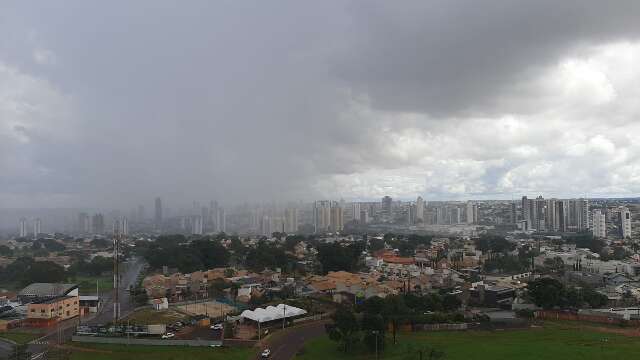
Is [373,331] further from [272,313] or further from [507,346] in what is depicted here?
[272,313]

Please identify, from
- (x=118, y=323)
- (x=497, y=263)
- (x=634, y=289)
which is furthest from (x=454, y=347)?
(x=497, y=263)

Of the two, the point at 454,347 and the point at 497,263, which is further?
the point at 497,263

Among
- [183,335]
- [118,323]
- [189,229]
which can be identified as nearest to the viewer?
[183,335]

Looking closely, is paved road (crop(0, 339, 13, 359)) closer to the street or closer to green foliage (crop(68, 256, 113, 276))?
the street

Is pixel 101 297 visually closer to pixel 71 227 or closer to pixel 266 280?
pixel 266 280

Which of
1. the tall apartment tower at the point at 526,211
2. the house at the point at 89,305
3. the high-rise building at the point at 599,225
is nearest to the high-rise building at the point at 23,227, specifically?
the house at the point at 89,305

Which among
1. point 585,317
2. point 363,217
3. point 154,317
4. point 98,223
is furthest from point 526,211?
point 98,223

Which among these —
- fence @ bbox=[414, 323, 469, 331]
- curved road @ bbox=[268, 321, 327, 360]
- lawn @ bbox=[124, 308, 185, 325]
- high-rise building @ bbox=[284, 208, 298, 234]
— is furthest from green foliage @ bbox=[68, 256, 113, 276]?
high-rise building @ bbox=[284, 208, 298, 234]
